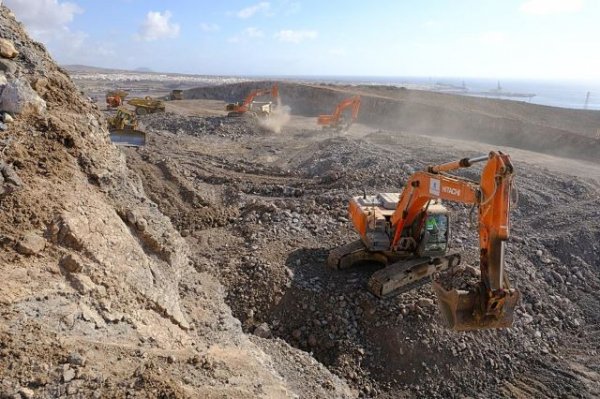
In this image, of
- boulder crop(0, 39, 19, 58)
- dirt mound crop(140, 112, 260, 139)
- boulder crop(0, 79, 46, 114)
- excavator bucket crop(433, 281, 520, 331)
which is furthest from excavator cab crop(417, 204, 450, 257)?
dirt mound crop(140, 112, 260, 139)

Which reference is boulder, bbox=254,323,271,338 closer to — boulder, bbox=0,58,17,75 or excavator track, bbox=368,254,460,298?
excavator track, bbox=368,254,460,298

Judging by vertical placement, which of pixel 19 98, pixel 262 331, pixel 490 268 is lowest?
pixel 262 331

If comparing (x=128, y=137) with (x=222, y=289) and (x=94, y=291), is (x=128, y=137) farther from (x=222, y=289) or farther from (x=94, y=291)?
(x=94, y=291)

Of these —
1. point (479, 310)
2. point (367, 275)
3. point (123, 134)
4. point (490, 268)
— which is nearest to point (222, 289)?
point (367, 275)

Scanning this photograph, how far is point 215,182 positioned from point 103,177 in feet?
29.1

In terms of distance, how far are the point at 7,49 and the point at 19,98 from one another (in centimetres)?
113

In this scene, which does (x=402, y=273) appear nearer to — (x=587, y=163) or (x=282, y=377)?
(x=282, y=377)

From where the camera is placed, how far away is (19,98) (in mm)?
6125

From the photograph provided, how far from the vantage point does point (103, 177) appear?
654 cm

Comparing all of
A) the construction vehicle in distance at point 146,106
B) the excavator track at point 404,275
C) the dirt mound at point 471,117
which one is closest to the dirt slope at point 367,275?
the excavator track at point 404,275

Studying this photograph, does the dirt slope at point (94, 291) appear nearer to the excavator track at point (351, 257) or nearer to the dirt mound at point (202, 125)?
the excavator track at point (351, 257)

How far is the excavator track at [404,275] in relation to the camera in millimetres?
8242

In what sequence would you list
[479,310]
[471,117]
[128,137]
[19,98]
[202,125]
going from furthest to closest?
1. [471,117]
2. [202,125]
3. [128,137]
4. [19,98]
5. [479,310]

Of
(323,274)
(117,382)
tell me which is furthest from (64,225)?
(323,274)
